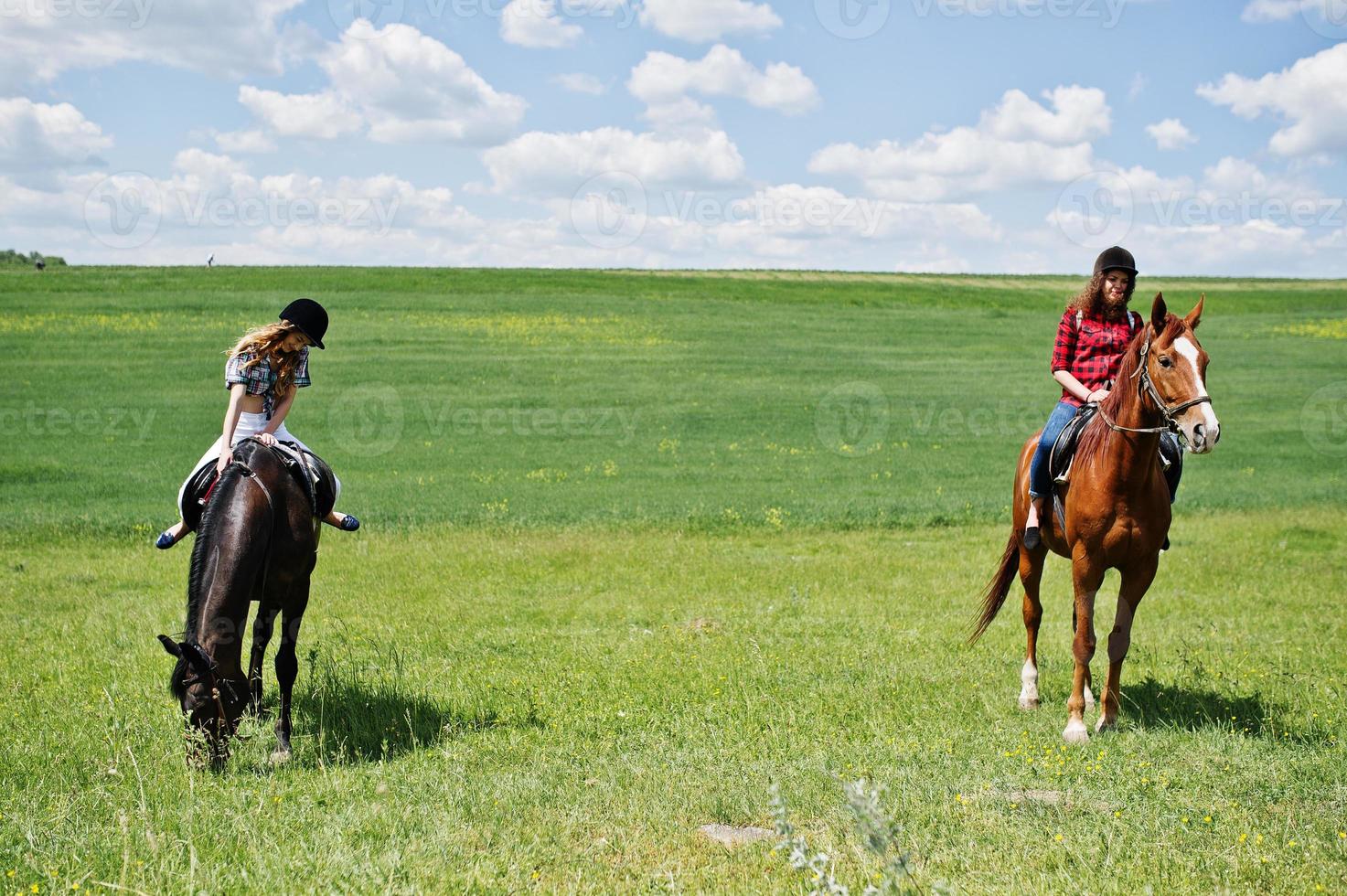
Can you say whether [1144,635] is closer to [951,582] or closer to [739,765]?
[951,582]

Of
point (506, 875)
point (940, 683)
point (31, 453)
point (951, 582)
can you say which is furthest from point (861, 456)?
point (506, 875)

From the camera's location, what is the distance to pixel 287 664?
7.09 metres

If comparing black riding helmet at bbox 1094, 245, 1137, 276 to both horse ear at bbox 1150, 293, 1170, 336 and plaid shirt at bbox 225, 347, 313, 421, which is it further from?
plaid shirt at bbox 225, 347, 313, 421

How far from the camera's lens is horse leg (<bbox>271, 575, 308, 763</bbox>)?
6782 mm

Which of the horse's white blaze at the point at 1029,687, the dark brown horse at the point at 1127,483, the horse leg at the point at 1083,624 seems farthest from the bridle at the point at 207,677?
the horse's white blaze at the point at 1029,687

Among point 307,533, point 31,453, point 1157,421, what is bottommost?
point 31,453

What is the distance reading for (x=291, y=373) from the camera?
7.60 m

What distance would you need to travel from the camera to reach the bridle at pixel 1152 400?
262 inches

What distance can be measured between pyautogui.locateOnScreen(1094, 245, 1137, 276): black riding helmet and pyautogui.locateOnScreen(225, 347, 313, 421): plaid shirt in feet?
18.8

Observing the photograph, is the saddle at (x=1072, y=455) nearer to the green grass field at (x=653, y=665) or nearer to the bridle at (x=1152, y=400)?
the bridle at (x=1152, y=400)

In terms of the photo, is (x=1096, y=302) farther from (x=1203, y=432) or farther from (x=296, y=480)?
(x=296, y=480)

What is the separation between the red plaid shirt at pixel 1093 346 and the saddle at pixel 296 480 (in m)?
5.41

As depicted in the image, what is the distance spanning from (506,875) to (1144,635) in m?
8.07

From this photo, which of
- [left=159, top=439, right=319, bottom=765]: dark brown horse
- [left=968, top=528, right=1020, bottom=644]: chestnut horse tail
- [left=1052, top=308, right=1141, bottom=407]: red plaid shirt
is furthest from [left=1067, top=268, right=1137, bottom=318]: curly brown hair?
[left=159, top=439, right=319, bottom=765]: dark brown horse
